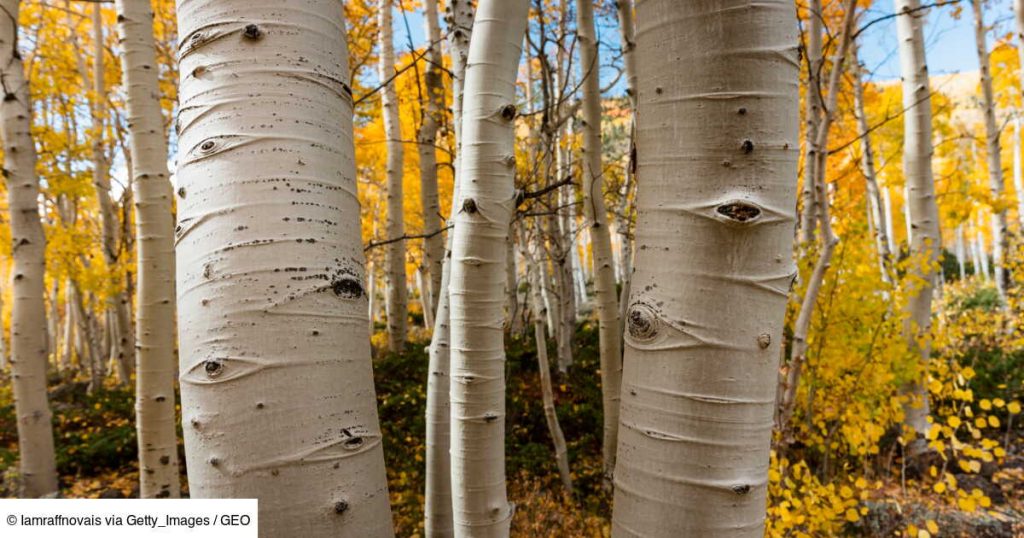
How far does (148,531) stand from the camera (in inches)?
36.6

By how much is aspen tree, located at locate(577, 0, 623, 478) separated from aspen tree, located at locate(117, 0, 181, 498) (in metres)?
2.57

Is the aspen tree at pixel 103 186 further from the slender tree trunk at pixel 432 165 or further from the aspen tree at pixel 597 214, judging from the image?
the aspen tree at pixel 597 214

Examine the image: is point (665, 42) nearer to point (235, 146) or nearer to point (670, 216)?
point (670, 216)

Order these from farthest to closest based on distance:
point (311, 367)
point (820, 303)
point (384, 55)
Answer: point (384, 55)
point (820, 303)
point (311, 367)

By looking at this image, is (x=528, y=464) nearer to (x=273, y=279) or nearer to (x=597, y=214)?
(x=597, y=214)

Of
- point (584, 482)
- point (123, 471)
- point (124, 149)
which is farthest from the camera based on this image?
point (124, 149)

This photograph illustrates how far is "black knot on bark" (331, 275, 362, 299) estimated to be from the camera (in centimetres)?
72

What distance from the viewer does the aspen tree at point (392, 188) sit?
21.3 feet

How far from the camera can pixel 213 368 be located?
67cm

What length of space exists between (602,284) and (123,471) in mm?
5541

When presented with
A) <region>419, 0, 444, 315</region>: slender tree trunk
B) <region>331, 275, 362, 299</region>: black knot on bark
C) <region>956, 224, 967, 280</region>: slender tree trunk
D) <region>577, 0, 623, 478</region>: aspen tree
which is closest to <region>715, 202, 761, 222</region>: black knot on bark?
<region>331, 275, 362, 299</region>: black knot on bark

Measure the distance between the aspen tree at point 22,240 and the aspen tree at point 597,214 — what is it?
4102 millimetres

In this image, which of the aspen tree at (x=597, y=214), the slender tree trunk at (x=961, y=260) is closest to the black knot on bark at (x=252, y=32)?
the aspen tree at (x=597, y=214)

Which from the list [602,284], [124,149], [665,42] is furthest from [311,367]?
[124,149]
